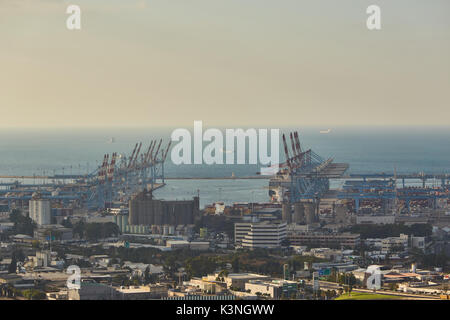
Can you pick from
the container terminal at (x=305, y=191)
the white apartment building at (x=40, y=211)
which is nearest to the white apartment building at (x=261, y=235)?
the container terminal at (x=305, y=191)

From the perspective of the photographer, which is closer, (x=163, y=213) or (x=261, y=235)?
(x=261, y=235)

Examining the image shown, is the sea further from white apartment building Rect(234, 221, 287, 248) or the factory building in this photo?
white apartment building Rect(234, 221, 287, 248)

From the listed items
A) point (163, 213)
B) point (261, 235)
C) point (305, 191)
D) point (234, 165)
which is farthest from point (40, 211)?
point (234, 165)

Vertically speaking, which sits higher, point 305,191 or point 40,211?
point 305,191

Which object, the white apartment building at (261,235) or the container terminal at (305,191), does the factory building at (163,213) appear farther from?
the white apartment building at (261,235)

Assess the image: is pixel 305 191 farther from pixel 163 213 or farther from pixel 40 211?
pixel 40 211
